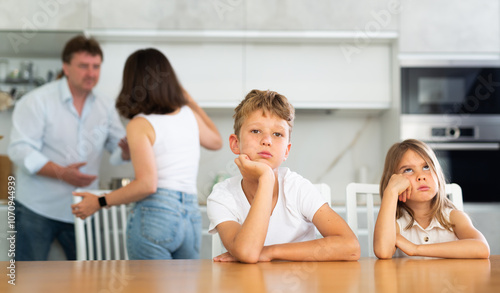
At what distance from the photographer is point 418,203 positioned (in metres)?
1.48

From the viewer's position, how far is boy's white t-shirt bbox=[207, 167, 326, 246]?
1215 millimetres

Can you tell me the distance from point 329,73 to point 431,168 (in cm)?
173

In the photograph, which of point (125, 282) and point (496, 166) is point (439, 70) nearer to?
point (496, 166)

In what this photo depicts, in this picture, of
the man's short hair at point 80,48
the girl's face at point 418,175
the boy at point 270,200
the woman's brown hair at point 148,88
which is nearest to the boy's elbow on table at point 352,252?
the boy at point 270,200

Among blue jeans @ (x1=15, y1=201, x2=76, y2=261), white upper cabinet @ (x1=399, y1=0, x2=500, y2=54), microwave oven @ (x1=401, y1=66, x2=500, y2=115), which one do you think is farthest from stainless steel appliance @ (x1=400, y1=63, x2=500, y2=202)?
blue jeans @ (x1=15, y1=201, x2=76, y2=261)

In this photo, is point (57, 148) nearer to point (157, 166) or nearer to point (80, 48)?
point (80, 48)

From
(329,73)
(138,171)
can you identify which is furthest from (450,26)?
(138,171)

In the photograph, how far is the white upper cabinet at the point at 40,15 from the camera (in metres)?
2.85

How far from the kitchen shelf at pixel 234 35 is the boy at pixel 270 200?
5.72ft

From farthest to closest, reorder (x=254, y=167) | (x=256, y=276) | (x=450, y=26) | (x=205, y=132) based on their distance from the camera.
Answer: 1. (x=450, y=26)
2. (x=205, y=132)
3. (x=254, y=167)
4. (x=256, y=276)

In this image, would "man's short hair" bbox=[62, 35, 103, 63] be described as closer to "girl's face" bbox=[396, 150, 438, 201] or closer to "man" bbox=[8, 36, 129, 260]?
"man" bbox=[8, 36, 129, 260]

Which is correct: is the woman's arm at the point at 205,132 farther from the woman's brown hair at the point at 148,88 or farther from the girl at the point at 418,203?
the girl at the point at 418,203

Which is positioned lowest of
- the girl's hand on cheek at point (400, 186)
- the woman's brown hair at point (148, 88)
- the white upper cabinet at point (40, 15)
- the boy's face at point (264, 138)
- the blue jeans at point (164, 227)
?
the blue jeans at point (164, 227)

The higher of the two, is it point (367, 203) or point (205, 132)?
point (205, 132)
